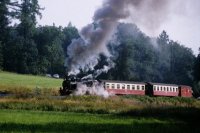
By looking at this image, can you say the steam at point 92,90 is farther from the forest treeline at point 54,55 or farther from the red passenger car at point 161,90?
the forest treeline at point 54,55

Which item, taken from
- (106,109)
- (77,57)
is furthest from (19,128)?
(77,57)

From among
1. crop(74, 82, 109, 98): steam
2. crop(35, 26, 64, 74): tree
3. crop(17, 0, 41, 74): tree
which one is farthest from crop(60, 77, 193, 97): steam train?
crop(35, 26, 64, 74): tree

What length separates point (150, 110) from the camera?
1255 inches

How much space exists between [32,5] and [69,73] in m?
50.7

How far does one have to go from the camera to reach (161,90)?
6284 centimetres

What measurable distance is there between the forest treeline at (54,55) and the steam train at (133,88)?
23.0 metres

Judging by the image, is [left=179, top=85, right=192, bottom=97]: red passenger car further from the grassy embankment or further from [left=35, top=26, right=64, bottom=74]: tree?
[left=35, top=26, right=64, bottom=74]: tree

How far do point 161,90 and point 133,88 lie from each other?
6.90 metres

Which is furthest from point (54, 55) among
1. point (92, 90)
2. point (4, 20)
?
point (92, 90)

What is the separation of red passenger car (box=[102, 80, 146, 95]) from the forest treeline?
104 feet

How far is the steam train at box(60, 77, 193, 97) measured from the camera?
50.0 metres

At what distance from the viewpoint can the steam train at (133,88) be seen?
49969 millimetres

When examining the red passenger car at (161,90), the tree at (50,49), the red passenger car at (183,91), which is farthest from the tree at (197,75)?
the tree at (50,49)

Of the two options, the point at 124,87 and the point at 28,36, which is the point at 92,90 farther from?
the point at 28,36
